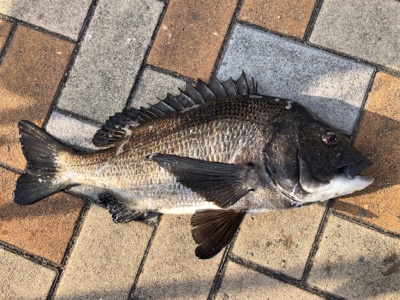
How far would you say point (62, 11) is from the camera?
3000mm

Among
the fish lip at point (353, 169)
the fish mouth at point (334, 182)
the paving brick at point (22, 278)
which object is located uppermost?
the fish lip at point (353, 169)

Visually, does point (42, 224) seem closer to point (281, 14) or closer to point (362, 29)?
point (281, 14)

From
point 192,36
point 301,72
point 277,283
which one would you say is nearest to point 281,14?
point 301,72

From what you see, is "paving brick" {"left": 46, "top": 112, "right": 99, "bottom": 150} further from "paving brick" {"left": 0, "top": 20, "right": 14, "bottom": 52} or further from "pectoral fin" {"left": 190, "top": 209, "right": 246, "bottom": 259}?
"pectoral fin" {"left": 190, "top": 209, "right": 246, "bottom": 259}

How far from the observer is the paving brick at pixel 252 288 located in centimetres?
268

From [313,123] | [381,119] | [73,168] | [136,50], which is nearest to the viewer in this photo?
[313,123]

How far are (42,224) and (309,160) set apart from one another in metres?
2.42

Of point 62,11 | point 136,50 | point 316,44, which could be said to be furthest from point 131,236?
point 316,44

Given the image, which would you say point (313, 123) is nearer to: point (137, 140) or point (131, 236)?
point (137, 140)

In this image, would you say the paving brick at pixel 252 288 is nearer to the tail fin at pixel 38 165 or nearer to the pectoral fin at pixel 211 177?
the pectoral fin at pixel 211 177

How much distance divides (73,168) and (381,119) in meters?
2.69

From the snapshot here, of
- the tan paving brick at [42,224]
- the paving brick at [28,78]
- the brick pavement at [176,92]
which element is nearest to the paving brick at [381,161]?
the brick pavement at [176,92]

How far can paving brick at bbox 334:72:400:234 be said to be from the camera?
2693 mm

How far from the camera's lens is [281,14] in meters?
2.88
